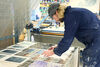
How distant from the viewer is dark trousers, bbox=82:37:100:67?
4.03ft

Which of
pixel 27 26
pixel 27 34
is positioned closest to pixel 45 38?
pixel 27 34

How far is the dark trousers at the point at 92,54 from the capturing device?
4.03 ft

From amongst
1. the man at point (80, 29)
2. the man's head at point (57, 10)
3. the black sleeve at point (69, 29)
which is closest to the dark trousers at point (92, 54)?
the man at point (80, 29)

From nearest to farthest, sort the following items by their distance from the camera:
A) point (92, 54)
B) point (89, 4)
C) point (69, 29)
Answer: point (69, 29) < point (92, 54) < point (89, 4)

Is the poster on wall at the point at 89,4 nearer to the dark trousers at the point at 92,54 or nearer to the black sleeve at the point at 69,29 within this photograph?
the dark trousers at the point at 92,54

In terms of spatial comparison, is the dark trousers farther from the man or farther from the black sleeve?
the black sleeve

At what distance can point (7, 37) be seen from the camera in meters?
1.50

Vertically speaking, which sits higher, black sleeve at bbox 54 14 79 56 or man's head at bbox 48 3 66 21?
man's head at bbox 48 3 66 21

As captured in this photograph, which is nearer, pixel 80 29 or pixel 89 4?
pixel 80 29

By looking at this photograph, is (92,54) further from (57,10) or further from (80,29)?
(57,10)

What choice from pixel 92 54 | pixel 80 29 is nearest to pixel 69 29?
pixel 80 29

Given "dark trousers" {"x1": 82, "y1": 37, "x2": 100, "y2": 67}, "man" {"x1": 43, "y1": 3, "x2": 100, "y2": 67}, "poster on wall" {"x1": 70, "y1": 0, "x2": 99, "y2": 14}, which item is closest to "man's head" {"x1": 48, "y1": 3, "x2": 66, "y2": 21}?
"man" {"x1": 43, "y1": 3, "x2": 100, "y2": 67}

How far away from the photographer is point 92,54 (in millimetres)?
1244

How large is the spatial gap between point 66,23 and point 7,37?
760mm
